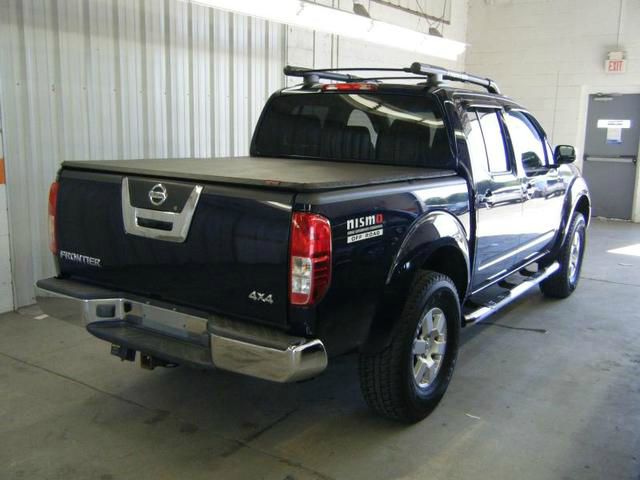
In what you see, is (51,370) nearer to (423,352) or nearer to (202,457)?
(202,457)

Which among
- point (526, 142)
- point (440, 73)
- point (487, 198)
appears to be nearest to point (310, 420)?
point (487, 198)

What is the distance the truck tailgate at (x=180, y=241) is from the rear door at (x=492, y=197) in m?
1.67

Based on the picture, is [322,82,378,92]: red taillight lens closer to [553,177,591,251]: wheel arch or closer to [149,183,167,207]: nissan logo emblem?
[149,183,167,207]: nissan logo emblem

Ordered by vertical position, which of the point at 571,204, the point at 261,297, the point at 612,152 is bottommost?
the point at 261,297

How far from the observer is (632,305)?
5.59 metres

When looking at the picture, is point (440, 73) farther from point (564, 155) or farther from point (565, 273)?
point (565, 273)

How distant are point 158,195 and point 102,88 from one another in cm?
314

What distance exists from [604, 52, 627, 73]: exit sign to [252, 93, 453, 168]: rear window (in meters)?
8.26

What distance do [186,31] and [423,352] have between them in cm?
427

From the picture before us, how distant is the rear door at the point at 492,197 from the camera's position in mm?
3705

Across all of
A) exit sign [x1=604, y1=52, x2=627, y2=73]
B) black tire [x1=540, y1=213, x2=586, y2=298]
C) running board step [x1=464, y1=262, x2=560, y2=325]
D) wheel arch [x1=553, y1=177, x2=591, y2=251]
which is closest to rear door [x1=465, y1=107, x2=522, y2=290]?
running board step [x1=464, y1=262, x2=560, y2=325]

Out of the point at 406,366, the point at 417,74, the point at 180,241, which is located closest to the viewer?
the point at 180,241

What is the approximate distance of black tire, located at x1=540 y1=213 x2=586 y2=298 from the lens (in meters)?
5.44

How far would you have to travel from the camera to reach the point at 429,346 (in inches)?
129
